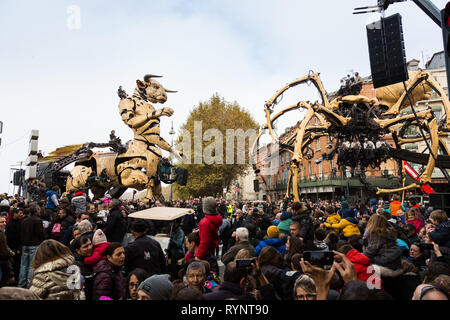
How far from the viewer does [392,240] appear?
3.36 meters

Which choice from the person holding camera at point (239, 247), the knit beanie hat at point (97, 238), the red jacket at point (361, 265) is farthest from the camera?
the person holding camera at point (239, 247)

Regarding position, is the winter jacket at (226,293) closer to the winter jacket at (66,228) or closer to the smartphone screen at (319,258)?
the smartphone screen at (319,258)

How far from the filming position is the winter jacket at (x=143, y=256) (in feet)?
13.4

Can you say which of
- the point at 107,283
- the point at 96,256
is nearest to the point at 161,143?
the point at 96,256

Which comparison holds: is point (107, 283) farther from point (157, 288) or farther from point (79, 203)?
point (79, 203)

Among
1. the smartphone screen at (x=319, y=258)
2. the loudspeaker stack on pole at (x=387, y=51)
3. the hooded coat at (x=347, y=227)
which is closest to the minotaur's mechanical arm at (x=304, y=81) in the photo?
the loudspeaker stack on pole at (x=387, y=51)

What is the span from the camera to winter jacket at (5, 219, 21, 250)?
6.44 m

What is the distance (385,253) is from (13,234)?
21.0 ft

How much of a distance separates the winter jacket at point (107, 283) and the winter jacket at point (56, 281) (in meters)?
0.38

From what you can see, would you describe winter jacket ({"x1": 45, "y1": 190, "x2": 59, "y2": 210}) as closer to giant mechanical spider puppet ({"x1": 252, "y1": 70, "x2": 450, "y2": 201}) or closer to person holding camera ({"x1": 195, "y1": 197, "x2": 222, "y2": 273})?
person holding camera ({"x1": 195, "y1": 197, "x2": 222, "y2": 273})

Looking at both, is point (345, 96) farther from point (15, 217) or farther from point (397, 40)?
point (15, 217)

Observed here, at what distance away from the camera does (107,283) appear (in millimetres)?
3174

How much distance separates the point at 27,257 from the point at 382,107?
12.7 meters
